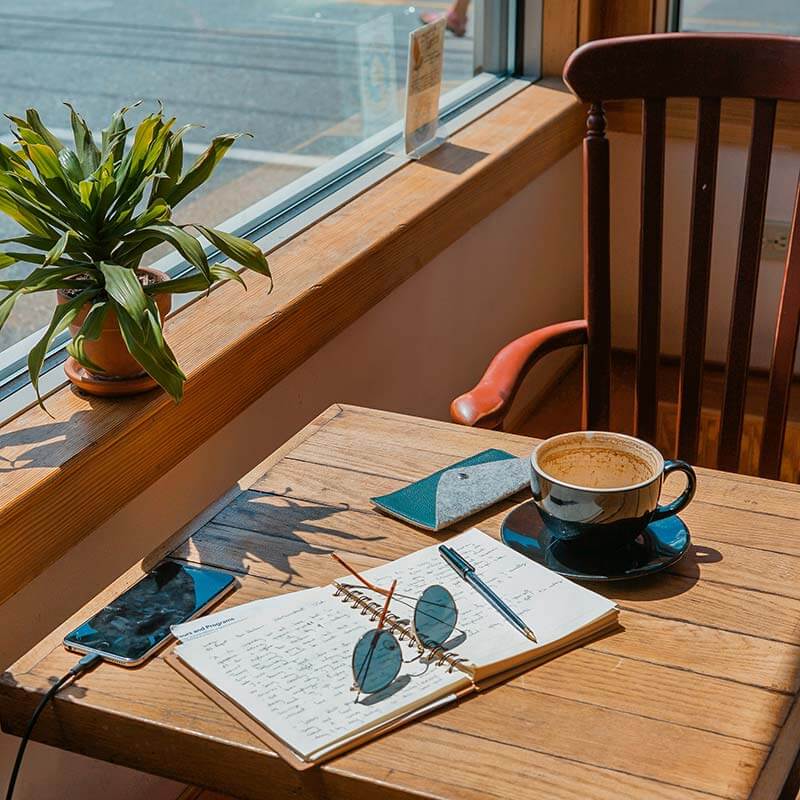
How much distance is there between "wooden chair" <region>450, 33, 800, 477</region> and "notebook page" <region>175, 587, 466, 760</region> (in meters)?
0.57

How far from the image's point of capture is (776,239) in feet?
8.55

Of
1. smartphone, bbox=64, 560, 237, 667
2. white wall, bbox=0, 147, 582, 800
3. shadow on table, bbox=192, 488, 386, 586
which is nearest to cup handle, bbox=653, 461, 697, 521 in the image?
shadow on table, bbox=192, 488, 386, 586

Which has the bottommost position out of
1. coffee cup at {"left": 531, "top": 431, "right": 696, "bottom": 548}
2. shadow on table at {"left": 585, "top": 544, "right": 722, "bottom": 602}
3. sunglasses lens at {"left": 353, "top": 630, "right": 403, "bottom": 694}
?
shadow on table at {"left": 585, "top": 544, "right": 722, "bottom": 602}

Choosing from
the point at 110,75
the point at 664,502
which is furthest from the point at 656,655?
the point at 110,75

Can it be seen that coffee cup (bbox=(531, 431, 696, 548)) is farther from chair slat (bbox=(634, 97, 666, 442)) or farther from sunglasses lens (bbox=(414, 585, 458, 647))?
chair slat (bbox=(634, 97, 666, 442))

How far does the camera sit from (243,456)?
5.42ft

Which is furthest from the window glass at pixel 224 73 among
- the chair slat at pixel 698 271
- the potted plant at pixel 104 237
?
the chair slat at pixel 698 271

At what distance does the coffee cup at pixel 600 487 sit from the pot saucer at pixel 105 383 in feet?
1.60

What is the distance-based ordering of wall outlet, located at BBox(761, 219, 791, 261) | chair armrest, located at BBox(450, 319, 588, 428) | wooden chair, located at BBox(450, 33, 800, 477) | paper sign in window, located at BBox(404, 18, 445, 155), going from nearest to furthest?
chair armrest, located at BBox(450, 319, 588, 428) → wooden chair, located at BBox(450, 33, 800, 477) → paper sign in window, located at BBox(404, 18, 445, 155) → wall outlet, located at BBox(761, 219, 791, 261)

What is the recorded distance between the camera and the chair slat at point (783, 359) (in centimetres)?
163

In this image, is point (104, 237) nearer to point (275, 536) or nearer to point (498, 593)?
point (275, 536)

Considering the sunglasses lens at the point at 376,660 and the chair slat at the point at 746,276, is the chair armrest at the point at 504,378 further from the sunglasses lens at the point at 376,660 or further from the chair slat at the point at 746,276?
the sunglasses lens at the point at 376,660

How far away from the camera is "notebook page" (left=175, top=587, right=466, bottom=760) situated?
0.90m

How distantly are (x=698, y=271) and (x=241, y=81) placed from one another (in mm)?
770
